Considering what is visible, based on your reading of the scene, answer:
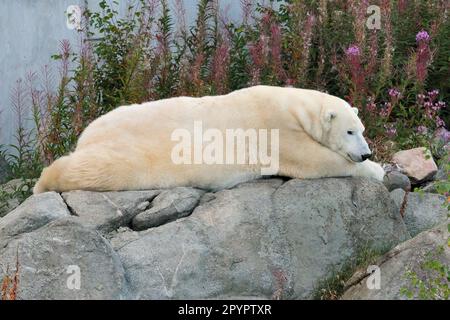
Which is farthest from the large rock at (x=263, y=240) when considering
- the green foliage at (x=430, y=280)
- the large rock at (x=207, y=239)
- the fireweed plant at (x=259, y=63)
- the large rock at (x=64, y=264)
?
the fireweed plant at (x=259, y=63)

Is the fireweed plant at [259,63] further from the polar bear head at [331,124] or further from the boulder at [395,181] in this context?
the polar bear head at [331,124]

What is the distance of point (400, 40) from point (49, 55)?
11.5 ft

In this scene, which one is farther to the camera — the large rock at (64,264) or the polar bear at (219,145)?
the polar bear at (219,145)

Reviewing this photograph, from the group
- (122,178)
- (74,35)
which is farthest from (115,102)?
(122,178)

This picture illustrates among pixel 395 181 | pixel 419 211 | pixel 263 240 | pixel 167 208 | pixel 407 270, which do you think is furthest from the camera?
pixel 395 181

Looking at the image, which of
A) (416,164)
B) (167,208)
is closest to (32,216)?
(167,208)

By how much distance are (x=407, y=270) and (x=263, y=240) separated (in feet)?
3.22

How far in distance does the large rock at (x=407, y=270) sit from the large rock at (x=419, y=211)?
0.99 metres

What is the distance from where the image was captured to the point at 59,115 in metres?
7.48

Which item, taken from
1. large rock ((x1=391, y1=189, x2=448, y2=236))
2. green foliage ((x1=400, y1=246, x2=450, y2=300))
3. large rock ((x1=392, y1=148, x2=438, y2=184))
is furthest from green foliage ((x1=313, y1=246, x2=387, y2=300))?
large rock ((x1=392, y1=148, x2=438, y2=184))

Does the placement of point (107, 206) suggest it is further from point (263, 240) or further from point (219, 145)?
point (263, 240)

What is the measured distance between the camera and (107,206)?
5793 millimetres

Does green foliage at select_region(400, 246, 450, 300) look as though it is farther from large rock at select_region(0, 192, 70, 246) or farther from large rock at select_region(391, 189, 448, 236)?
large rock at select_region(0, 192, 70, 246)

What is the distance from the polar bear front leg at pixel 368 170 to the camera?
Result: 20.5ft
